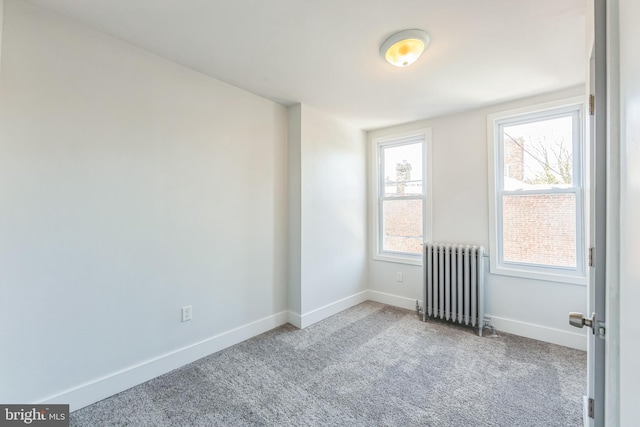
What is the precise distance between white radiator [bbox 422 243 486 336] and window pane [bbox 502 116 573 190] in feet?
2.81

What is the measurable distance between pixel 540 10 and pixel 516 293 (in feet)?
8.23

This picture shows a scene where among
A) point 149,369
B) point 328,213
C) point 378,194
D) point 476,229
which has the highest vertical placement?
point 378,194

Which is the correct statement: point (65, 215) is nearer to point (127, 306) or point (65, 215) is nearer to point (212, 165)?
point (127, 306)

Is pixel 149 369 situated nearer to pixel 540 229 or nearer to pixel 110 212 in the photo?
pixel 110 212

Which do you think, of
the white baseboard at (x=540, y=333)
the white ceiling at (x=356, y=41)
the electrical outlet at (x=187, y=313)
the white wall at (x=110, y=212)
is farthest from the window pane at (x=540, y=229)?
the electrical outlet at (x=187, y=313)

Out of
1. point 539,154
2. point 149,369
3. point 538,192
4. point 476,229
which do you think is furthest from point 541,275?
point 149,369

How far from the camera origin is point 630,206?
589 millimetres

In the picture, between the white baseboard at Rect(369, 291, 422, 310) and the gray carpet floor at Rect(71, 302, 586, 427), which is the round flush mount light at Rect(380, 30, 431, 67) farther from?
the white baseboard at Rect(369, 291, 422, 310)

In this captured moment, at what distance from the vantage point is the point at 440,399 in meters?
1.94

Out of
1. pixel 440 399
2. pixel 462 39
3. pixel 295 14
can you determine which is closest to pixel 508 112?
pixel 462 39

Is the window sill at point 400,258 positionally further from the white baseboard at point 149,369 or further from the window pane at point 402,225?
the white baseboard at point 149,369

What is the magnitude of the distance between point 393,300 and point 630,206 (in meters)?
3.46

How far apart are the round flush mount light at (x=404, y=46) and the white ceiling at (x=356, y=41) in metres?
0.05
